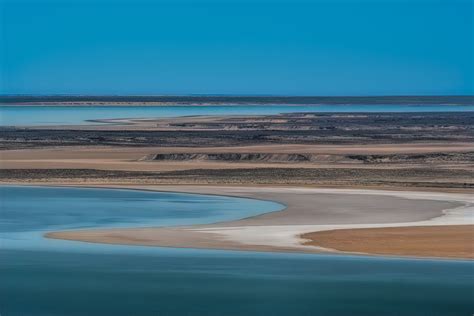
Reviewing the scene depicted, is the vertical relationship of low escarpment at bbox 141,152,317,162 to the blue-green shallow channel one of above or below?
below

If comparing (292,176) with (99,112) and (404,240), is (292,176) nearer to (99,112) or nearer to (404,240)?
(404,240)

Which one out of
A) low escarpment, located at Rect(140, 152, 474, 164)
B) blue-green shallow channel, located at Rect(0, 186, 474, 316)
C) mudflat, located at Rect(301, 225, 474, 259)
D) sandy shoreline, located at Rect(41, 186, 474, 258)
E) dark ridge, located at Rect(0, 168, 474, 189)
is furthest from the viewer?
low escarpment, located at Rect(140, 152, 474, 164)

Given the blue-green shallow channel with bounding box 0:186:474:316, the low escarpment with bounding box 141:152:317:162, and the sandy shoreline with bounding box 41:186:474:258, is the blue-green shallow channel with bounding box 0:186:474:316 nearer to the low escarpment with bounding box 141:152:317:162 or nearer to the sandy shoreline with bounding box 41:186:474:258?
the sandy shoreline with bounding box 41:186:474:258

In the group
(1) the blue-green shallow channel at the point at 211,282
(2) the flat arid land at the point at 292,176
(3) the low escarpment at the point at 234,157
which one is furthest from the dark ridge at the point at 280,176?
(1) the blue-green shallow channel at the point at 211,282

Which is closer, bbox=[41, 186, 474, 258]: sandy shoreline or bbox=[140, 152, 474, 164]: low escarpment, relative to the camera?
bbox=[41, 186, 474, 258]: sandy shoreline

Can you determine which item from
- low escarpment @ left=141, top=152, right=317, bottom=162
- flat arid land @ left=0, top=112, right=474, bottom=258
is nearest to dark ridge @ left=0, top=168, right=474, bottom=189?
flat arid land @ left=0, top=112, right=474, bottom=258

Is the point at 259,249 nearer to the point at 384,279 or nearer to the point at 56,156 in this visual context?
the point at 384,279

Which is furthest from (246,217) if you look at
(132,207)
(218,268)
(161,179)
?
(161,179)

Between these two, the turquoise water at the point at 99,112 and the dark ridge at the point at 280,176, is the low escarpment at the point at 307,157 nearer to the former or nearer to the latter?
the dark ridge at the point at 280,176
